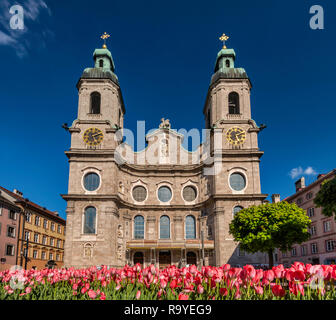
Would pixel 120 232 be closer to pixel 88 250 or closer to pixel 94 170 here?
pixel 88 250

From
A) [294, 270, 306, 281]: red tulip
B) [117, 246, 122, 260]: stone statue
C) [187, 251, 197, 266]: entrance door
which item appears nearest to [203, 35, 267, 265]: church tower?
[187, 251, 197, 266]: entrance door

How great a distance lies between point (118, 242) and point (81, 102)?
21.6 metres

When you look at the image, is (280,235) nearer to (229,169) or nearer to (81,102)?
(229,169)

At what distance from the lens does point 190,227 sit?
4616cm

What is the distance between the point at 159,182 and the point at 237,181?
12.0 m

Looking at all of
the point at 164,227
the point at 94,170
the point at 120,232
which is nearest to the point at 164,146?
the point at 94,170

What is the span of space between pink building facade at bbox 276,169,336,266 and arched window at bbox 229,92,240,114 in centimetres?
1637

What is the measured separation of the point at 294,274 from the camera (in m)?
3.97

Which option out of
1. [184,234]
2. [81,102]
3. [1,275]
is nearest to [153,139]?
[81,102]

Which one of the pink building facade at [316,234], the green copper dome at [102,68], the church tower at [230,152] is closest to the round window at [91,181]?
the green copper dome at [102,68]

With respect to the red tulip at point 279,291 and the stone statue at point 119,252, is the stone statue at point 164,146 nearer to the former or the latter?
the stone statue at point 119,252

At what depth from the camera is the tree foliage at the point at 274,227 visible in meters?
30.8

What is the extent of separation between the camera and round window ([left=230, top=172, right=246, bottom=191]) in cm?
4316

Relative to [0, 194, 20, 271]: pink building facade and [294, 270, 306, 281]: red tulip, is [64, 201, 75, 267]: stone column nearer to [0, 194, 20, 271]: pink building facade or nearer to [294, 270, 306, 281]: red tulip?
[0, 194, 20, 271]: pink building facade
